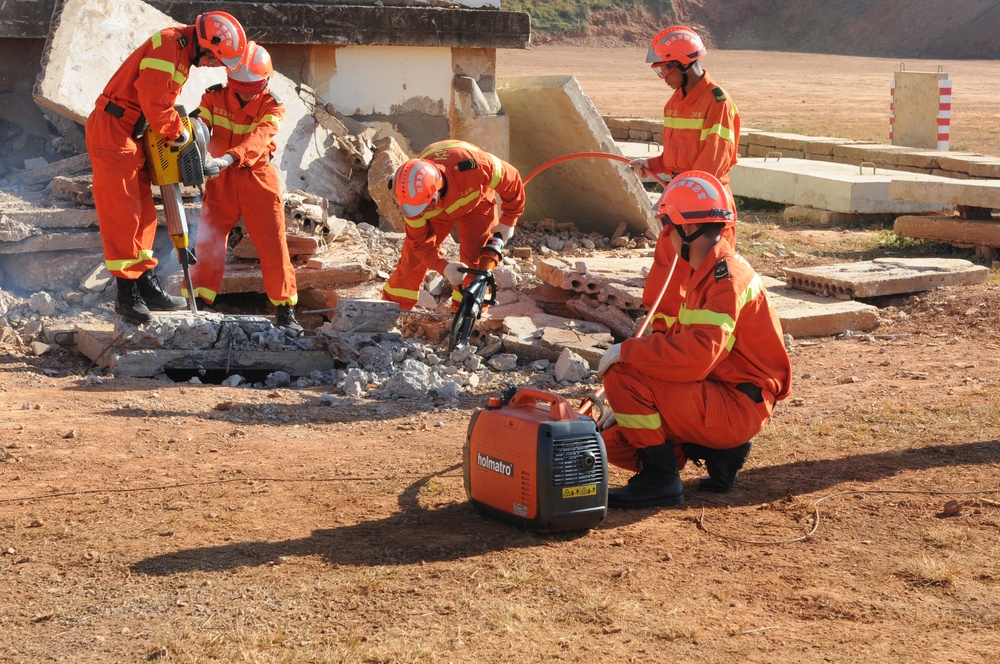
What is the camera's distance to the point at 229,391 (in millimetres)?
6398

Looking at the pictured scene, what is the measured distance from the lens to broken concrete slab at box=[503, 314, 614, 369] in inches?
283

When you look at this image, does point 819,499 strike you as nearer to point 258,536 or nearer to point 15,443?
point 258,536

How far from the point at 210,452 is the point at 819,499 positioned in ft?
9.12

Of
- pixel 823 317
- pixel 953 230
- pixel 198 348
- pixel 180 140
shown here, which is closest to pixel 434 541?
pixel 198 348

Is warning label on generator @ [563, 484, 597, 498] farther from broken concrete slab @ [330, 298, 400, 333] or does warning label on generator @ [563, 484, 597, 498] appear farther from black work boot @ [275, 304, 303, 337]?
black work boot @ [275, 304, 303, 337]

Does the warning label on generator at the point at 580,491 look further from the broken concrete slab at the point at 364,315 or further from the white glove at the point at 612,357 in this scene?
the broken concrete slab at the point at 364,315

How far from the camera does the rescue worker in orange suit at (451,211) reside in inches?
280

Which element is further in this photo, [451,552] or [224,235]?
[224,235]

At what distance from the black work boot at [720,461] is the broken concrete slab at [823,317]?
334 cm

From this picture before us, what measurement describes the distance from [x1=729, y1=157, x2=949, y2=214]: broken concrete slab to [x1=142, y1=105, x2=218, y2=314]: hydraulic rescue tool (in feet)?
22.8

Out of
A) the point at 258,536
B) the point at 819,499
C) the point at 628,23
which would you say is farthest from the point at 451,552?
the point at 628,23

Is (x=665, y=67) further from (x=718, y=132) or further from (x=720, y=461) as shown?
(x=720, y=461)

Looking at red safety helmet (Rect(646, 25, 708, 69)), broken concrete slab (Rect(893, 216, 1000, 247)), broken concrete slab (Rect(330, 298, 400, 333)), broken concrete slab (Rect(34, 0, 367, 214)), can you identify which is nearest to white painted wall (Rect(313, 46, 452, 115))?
broken concrete slab (Rect(34, 0, 367, 214))

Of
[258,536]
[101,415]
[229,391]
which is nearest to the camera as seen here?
[258,536]
